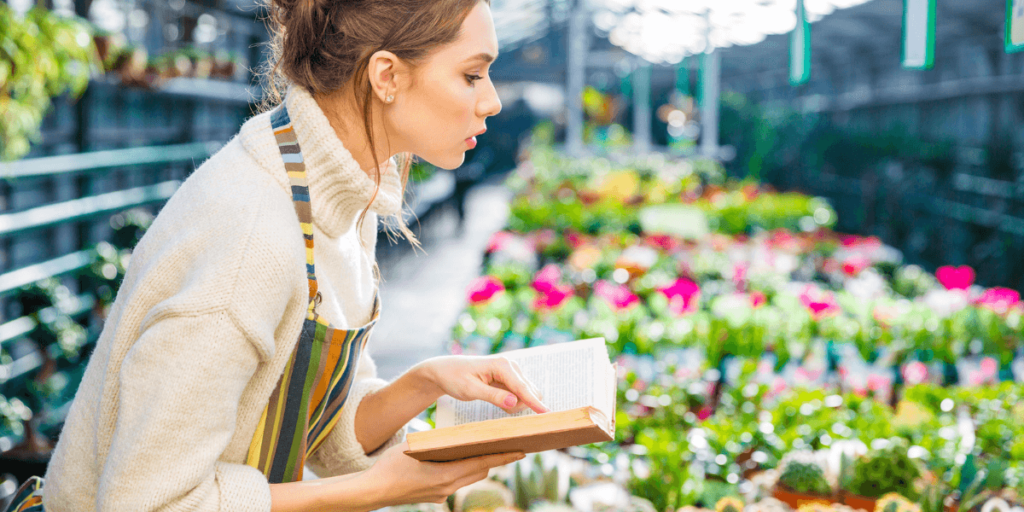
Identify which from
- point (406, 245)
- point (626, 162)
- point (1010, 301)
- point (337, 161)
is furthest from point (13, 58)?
point (626, 162)

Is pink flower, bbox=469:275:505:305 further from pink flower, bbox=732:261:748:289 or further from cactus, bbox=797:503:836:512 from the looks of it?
cactus, bbox=797:503:836:512

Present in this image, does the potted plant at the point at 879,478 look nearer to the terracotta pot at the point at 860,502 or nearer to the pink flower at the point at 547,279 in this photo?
the terracotta pot at the point at 860,502

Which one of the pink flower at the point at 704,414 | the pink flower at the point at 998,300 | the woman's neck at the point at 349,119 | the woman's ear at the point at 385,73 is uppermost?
the woman's ear at the point at 385,73

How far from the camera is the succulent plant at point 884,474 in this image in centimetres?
174

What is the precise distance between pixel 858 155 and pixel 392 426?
1023 centimetres

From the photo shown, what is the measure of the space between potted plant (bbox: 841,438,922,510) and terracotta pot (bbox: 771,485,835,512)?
32mm

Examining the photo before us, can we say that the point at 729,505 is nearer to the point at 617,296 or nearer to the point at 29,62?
the point at 617,296

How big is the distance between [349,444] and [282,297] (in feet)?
1.48

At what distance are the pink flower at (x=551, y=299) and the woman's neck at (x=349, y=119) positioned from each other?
7.25ft

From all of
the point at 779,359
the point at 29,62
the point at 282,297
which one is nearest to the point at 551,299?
the point at 779,359

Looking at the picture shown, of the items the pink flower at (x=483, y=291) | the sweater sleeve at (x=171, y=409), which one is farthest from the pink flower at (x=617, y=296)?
the sweater sleeve at (x=171, y=409)

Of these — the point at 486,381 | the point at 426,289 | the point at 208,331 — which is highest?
the point at 208,331

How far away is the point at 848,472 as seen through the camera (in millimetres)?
1789

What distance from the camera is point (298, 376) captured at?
100 centimetres
